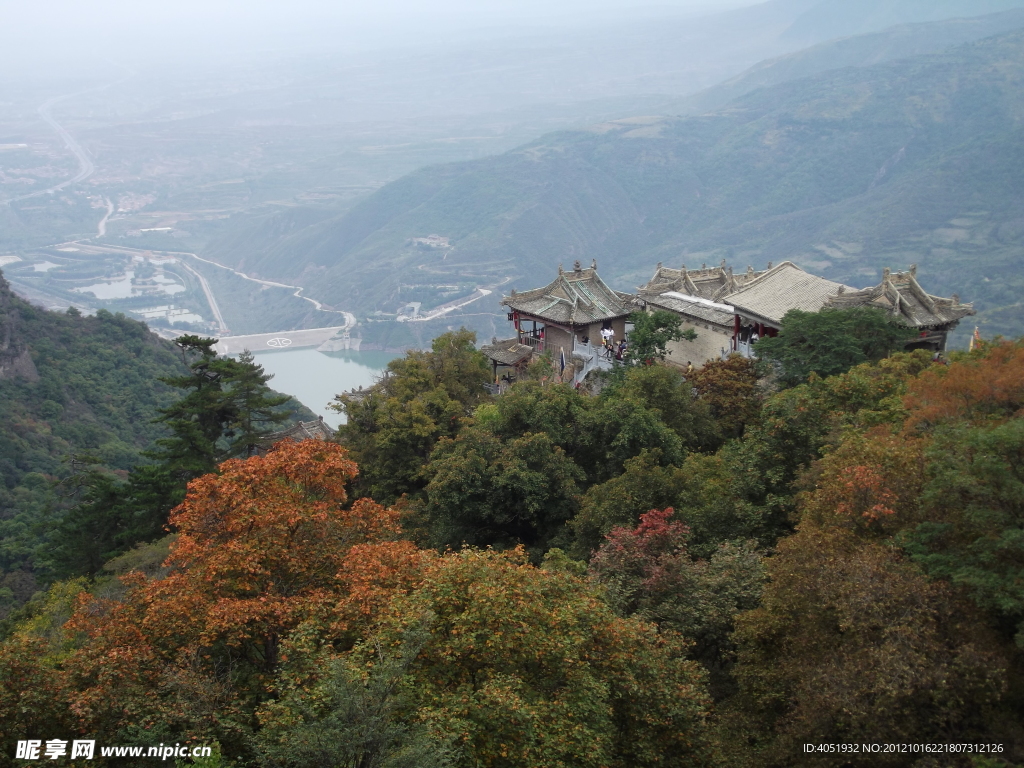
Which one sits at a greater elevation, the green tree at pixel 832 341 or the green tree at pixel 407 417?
the green tree at pixel 832 341

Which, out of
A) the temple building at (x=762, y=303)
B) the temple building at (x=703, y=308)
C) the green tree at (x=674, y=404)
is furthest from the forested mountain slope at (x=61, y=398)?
the temple building at (x=762, y=303)

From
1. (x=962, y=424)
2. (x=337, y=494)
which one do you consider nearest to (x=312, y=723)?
(x=337, y=494)

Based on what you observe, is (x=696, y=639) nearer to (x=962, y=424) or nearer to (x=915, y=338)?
(x=962, y=424)

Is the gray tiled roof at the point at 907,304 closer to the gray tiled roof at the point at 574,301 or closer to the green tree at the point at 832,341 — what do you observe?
the green tree at the point at 832,341

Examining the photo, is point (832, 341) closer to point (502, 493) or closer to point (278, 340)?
point (502, 493)

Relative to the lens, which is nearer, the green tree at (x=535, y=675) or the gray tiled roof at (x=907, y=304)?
the green tree at (x=535, y=675)

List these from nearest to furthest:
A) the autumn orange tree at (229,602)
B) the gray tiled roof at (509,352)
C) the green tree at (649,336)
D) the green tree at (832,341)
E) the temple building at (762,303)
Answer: the autumn orange tree at (229,602), the green tree at (832,341), the temple building at (762,303), the green tree at (649,336), the gray tiled roof at (509,352)

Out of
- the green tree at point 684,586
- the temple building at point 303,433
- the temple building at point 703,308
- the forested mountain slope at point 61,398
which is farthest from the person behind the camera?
the forested mountain slope at point 61,398
